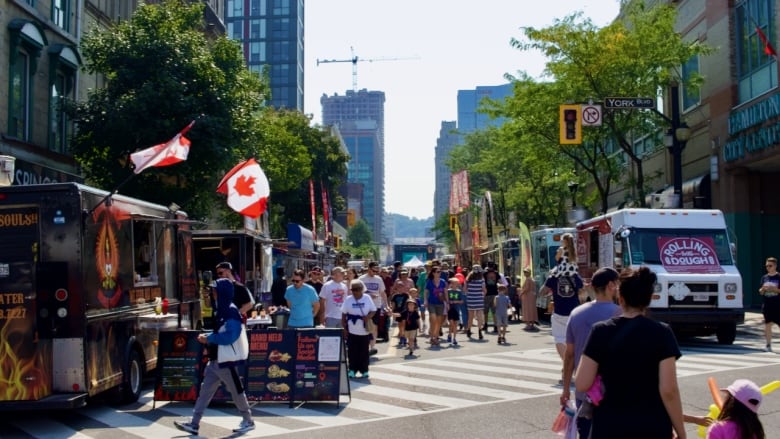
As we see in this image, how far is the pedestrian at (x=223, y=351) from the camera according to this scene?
30.7 feet

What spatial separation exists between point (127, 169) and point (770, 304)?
687 inches

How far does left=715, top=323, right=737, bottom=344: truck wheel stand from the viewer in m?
18.5

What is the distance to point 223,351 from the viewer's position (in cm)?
934

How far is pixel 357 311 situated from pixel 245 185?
19.9 ft

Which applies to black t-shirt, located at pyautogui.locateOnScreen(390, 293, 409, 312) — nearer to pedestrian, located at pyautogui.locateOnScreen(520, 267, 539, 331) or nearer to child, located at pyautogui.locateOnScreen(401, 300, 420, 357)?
child, located at pyautogui.locateOnScreen(401, 300, 420, 357)

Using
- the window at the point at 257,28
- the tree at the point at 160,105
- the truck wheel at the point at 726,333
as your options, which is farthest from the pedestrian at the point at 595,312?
the window at the point at 257,28

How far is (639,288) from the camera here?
480cm

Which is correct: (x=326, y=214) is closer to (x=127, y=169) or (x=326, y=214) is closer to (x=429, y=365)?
(x=127, y=169)

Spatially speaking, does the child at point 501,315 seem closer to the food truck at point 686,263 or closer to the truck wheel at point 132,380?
the food truck at point 686,263

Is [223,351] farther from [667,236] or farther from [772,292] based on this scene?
[667,236]

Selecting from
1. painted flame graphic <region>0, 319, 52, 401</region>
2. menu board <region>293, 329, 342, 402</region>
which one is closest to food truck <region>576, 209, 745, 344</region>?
menu board <region>293, 329, 342, 402</region>

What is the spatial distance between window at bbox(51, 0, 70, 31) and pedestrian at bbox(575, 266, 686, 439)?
23.9 meters

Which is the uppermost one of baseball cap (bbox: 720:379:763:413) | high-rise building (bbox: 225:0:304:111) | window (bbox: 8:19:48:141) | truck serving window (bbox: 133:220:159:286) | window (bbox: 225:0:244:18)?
window (bbox: 225:0:244:18)

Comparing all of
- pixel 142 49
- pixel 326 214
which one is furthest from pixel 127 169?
pixel 326 214
